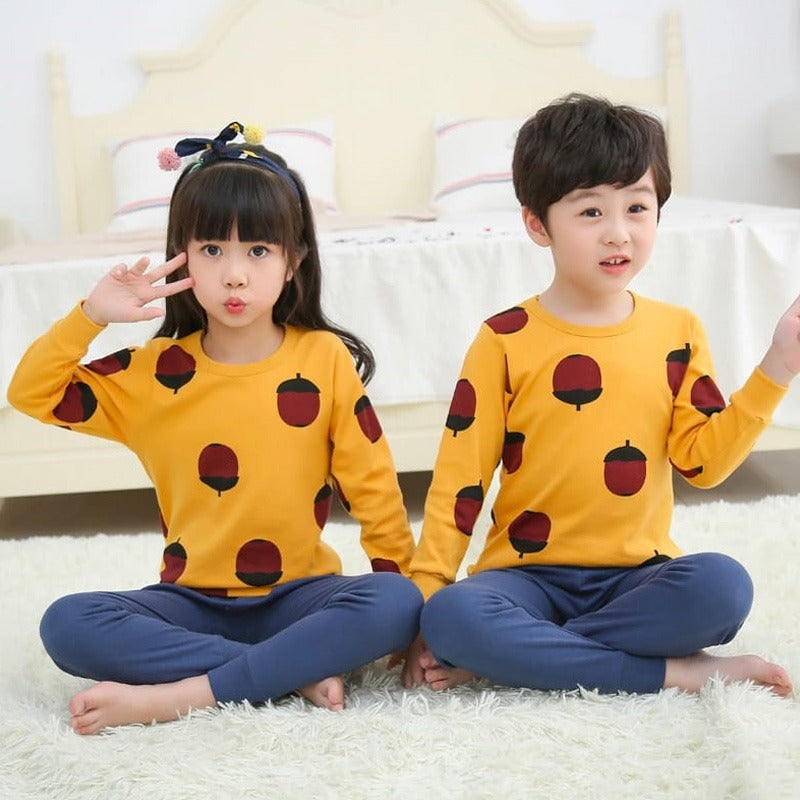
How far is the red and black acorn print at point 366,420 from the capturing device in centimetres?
131

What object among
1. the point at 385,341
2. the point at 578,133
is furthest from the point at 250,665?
the point at 385,341

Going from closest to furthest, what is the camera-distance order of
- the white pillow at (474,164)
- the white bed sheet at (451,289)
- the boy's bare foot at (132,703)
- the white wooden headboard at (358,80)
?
1. the boy's bare foot at (132,703)
2. the white bed sheet at (451,289)
3. the white pillow at (474,164)
4. the white wooden headboard at (358,80)

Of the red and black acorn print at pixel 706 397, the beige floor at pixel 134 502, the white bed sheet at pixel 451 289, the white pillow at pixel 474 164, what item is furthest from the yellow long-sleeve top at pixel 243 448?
the white pillow at pixel 474 164

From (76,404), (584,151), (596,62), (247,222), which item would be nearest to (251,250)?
(247,222)

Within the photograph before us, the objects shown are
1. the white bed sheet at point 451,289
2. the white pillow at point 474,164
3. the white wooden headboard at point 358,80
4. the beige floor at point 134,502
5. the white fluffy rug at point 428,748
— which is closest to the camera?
the white fluffy rug at point 428,748

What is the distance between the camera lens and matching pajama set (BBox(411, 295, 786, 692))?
48.1 inches

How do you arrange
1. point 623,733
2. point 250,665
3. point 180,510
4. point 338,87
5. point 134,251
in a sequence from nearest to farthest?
point 623,733, point 250,665, point 180,510, point 134,251, point 338,87

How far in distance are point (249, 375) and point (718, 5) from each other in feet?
8.68

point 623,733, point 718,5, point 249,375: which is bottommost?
point 623,733

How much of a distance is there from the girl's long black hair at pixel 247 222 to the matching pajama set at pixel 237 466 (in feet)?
0.10

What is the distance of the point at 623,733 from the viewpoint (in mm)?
1083

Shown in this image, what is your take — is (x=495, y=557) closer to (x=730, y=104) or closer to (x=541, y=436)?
(x=541, y=436)

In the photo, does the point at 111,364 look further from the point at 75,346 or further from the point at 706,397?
the point at 706,397

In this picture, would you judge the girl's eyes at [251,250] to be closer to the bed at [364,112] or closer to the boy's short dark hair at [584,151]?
the boy's short dark hair at [584,151]
